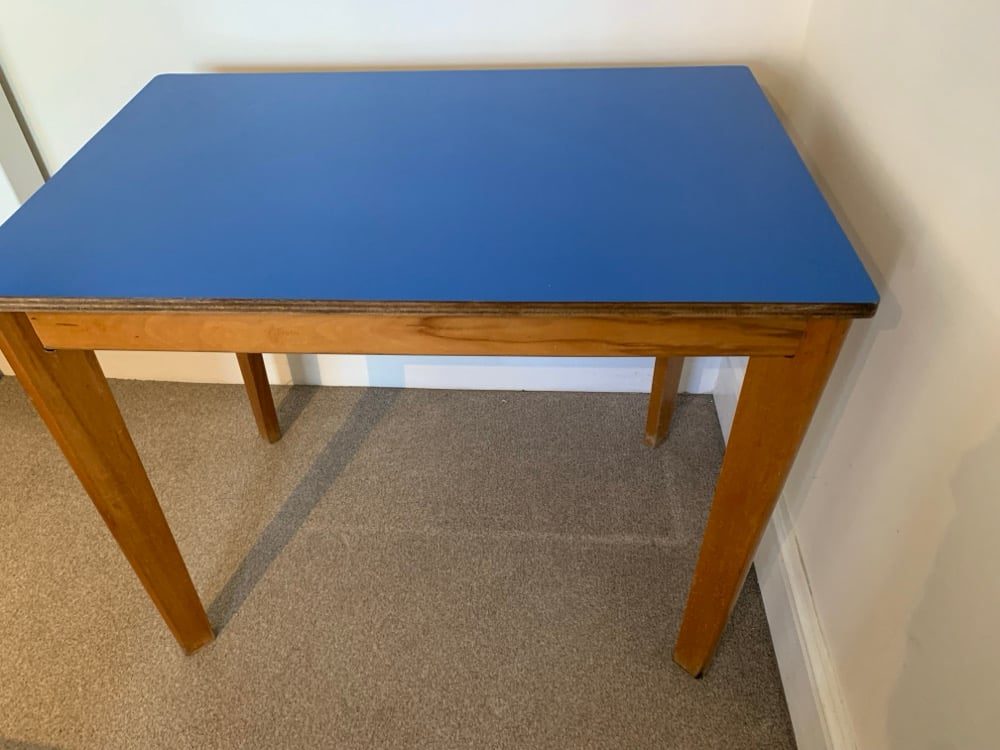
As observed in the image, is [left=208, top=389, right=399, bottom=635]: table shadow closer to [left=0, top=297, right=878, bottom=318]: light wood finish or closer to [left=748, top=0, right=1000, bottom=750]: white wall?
[left=0, top=297, right=878, bottom=318]: light wood finish

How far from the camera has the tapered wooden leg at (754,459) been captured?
0.79 m

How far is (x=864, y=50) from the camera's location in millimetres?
968

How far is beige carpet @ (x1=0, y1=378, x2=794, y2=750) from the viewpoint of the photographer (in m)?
1.15

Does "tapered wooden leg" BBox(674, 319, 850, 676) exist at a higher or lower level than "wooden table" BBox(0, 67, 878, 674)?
lower

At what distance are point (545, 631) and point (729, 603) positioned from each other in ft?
1.06

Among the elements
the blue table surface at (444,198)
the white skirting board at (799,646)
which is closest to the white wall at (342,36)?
the blue table surface at (444,198)

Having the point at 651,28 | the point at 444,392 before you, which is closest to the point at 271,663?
the point at 444,392

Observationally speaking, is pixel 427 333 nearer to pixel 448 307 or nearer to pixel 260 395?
pixel 448 307

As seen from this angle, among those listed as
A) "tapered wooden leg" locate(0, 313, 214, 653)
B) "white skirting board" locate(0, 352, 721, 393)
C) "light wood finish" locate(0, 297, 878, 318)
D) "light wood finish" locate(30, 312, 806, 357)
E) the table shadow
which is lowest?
the table shadow

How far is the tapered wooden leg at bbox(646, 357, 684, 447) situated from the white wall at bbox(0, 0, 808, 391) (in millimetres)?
516

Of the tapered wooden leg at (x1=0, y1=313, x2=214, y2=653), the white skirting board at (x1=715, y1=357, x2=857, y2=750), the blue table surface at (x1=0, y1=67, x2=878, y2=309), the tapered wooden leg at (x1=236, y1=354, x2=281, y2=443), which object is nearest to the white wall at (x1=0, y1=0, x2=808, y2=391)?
the blue table surface at (x1=0, y1=67, x2=878, y2=309)

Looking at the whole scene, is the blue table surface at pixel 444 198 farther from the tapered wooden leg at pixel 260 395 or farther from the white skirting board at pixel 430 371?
the white skirting board at pixel 430 371

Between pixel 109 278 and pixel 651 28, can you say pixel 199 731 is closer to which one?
pixel 109 278

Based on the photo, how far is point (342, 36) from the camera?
1251 millimetres
